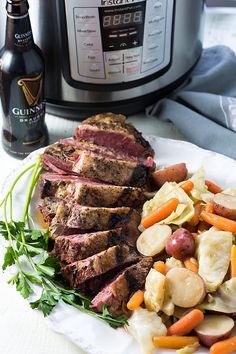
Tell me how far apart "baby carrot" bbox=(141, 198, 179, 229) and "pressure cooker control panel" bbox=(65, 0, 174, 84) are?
43cm

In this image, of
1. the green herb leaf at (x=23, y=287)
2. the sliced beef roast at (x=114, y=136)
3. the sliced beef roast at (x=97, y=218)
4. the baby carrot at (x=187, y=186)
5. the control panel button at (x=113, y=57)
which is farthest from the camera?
the control panel button at (x=113, y=57)

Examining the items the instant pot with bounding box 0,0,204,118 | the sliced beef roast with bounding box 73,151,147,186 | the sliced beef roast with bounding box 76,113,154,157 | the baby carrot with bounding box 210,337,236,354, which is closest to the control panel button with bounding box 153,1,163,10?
the instant pot with bounding box 0,0,204,118

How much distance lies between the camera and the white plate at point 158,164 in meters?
1.20

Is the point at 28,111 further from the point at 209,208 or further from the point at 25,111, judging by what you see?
the point at 209,208

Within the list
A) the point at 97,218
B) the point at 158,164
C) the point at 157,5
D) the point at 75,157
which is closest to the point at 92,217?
the point at 97,218

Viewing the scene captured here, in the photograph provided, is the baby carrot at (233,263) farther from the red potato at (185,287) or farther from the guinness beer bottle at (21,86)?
the guinness beer bottle at (21,86)

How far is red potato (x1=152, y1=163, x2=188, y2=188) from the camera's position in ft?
5.15

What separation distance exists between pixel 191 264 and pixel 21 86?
610mm

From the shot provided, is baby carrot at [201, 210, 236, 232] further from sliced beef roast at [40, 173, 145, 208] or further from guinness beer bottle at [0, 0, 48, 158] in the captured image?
guinness beer bottle at [0, 0, 48, 158]

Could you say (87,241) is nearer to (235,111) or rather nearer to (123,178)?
(123,178)

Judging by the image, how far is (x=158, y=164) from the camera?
1661 millimetres

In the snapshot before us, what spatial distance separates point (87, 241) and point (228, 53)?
3.14 ft

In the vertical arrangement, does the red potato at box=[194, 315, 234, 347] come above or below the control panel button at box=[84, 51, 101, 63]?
below

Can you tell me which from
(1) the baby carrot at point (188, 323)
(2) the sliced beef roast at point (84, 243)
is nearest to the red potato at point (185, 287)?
(1) the baby carrot at point (188, 323)
